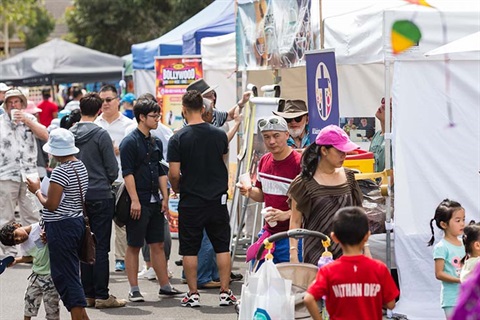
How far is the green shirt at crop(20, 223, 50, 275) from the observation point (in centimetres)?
845

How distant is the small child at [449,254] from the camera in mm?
6977

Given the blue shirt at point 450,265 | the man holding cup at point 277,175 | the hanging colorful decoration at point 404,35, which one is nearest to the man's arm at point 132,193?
the man holding cup at point 277,175

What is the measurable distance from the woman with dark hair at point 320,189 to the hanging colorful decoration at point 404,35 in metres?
2.43

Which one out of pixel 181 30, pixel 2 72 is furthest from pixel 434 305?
pixel 2 72

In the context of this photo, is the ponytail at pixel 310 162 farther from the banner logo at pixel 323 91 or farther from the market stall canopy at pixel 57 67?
the market stall canopy at pixel 57 67

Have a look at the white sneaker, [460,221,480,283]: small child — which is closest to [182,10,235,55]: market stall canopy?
the white sneaker

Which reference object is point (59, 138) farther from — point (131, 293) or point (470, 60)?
point (470, 60)

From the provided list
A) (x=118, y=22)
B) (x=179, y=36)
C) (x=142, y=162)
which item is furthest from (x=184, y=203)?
(x=118, y=22)

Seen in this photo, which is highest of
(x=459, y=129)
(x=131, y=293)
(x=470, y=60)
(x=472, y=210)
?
(x=470, y=60)

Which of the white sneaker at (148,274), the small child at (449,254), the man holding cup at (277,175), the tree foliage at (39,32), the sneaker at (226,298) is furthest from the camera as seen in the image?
the tree foliage at (39,32)

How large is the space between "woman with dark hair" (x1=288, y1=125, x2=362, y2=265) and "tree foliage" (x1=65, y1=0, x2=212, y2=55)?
3325cm

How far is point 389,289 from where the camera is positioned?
16.9 feet

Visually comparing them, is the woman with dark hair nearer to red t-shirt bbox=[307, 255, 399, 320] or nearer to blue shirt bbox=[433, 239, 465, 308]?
blue shirt bbox=[433, 239, 465, 308]

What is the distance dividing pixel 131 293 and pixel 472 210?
3.46 m
